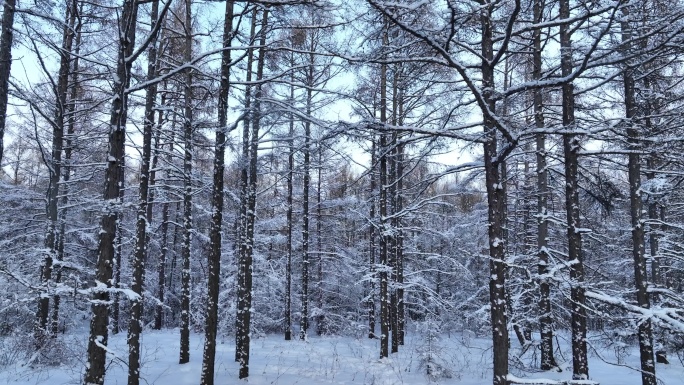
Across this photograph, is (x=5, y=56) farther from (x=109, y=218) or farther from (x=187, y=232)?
(x=187, y=232)

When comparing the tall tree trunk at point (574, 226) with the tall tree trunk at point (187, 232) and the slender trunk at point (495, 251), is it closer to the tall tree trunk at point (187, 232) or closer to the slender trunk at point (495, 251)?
the slender trunk at point (495, 251)

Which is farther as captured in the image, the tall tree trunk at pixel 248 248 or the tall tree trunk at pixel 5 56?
the tall tree trunk at pixel 248 248

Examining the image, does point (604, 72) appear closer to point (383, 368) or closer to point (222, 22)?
point (222, 22)

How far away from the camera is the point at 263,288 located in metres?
23.1

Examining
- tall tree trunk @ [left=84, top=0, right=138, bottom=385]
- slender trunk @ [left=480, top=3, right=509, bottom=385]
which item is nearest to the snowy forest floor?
slender trunk @ [left=480, top=3, right=509, bottom=385]

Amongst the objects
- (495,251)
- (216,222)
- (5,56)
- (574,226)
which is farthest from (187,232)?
(574,226)

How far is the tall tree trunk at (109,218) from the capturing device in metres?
5.04

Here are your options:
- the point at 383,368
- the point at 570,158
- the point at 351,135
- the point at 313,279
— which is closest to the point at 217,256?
Result: the point at 351,135

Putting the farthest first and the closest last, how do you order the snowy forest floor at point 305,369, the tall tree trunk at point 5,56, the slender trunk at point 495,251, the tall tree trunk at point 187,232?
the tall tree trunk at point 187,232, the snowy forest floor at point 305,369, the tall tree trunk at point 5,56, the slender trunk at point 495,251

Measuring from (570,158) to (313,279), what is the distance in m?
20.4

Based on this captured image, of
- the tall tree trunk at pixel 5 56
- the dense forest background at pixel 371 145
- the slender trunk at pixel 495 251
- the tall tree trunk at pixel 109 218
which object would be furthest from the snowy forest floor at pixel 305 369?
the tall tree trunk at pixel 5 56

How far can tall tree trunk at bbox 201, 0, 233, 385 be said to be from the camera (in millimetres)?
8445

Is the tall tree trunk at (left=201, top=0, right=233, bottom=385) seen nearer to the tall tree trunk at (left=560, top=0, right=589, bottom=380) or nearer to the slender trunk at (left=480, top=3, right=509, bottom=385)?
the slender trunk at (left=480, top=3, right=509, bottom=385)

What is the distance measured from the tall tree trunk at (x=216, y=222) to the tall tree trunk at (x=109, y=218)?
9.32 feet
